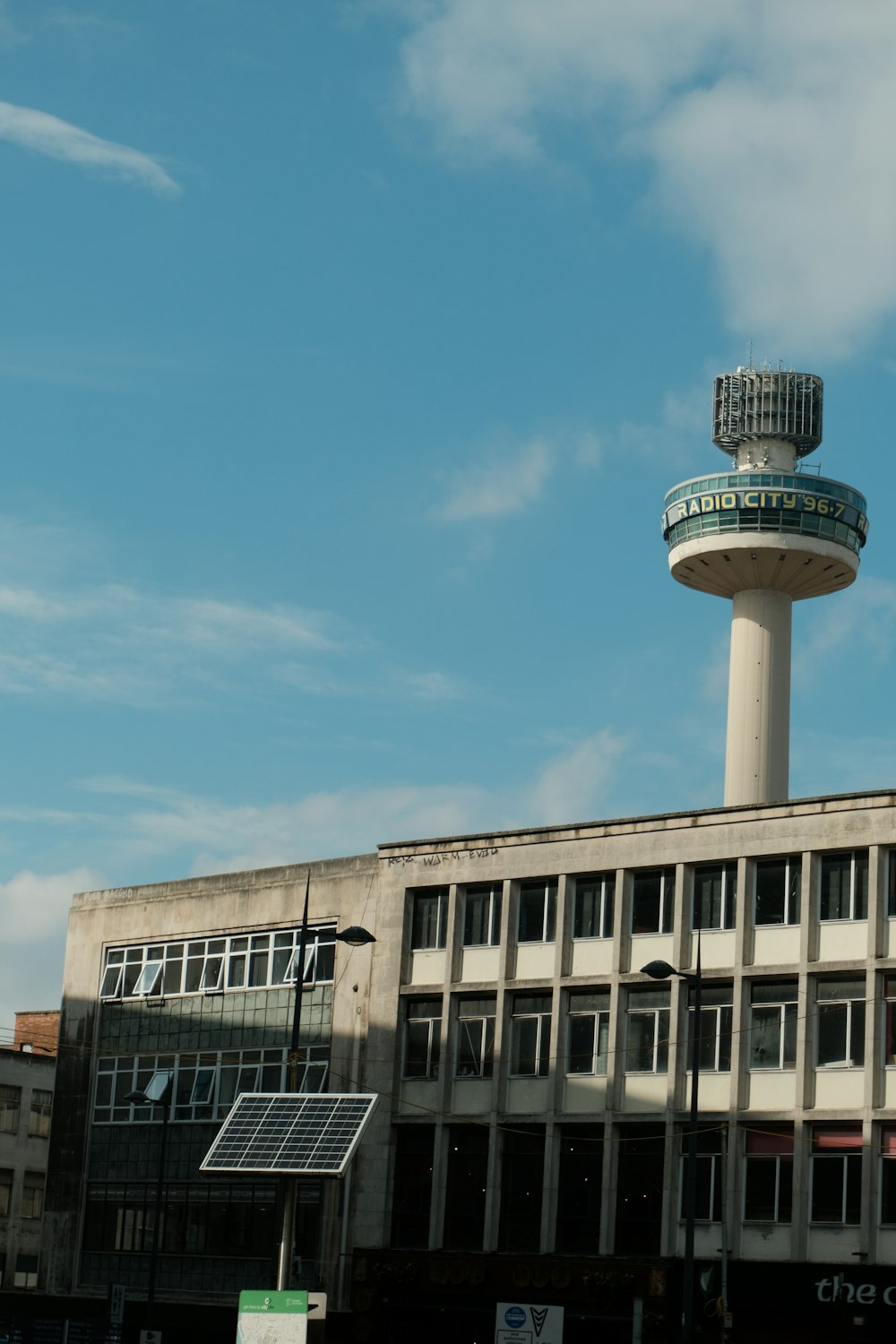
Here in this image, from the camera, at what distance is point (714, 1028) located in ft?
178

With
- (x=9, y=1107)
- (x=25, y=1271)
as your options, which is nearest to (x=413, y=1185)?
(x=9, y=1107)

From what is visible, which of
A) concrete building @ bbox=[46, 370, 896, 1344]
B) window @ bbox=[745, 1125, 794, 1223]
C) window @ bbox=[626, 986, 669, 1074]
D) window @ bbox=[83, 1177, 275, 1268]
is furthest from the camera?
window @ bbox=[83, 1177, 275, 1268]

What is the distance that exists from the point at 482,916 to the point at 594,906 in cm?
406

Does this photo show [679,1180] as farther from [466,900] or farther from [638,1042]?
[466,900]

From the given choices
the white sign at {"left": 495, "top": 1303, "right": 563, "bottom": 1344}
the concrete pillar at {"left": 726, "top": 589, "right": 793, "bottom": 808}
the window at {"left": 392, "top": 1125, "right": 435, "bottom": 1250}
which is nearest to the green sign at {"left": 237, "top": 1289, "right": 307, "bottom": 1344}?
the white sign at {"left": 495, "top": 1303, "right": 563, "bottom": 1344}

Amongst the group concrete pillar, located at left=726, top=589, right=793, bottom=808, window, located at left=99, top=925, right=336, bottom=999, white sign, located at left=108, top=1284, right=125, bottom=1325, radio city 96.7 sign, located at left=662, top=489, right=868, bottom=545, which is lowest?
white sign, located at left=108, top=1284, right=125, bottom=1325

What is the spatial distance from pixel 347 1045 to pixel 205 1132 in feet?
20.8

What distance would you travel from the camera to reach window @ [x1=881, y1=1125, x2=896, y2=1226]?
165ft

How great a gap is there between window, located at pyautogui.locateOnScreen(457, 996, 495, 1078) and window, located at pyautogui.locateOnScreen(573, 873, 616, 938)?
147 inches

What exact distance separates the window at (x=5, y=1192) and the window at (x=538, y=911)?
46.1 m

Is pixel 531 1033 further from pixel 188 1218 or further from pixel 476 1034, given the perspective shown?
pixel 188 1218

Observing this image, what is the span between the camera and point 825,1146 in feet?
169

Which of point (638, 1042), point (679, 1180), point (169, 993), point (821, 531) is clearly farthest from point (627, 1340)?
point (821, 531)

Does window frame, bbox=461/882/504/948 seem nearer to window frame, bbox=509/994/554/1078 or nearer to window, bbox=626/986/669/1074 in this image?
window frame, bbox=509/994/554/1078
